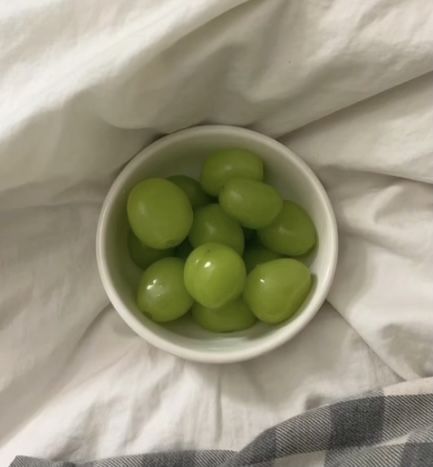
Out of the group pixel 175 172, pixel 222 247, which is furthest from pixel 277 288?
pixel 175 172

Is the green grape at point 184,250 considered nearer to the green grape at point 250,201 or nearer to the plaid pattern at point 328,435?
the green grape at point 250,201

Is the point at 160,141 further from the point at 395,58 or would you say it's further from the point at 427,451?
the point at 427,451

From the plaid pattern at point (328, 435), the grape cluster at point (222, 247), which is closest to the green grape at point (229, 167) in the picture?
the grape cluster at point (222, 247)

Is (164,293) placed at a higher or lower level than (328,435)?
higher

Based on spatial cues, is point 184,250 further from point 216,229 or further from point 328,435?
point 328,435

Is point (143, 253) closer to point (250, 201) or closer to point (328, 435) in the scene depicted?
point (250, 201)

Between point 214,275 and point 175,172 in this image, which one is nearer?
point 214,275
